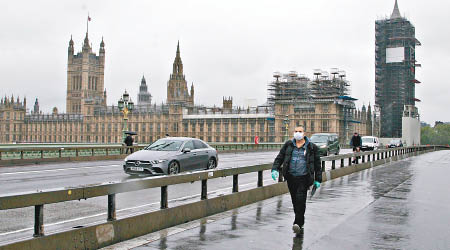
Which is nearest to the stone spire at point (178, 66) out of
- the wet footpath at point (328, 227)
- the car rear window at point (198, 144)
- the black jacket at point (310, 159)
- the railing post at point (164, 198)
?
the car rear window at point (198, 144)

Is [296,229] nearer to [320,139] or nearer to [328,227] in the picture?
[328,227]

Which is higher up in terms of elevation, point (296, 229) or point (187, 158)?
point (187, 158)

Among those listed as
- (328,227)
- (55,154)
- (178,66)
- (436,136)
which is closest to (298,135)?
(328,227)

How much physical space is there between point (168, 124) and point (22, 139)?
170 ft

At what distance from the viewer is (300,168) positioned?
768 cm

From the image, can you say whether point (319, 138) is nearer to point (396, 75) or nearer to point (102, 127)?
point (396, 75)

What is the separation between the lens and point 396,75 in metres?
100

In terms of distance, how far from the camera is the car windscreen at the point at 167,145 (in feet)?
56.1

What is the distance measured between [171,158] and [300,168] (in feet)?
29.7

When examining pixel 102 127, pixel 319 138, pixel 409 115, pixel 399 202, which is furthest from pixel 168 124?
pixel 399 202

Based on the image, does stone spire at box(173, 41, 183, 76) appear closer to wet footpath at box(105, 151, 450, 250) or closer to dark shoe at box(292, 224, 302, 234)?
wet footpath at box(105, 151, 450, 250)

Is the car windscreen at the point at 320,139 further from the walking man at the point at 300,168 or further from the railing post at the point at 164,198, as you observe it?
the railing post at the point at 164,198

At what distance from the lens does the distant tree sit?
158000mm

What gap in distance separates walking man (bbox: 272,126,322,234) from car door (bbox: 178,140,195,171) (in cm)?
925
